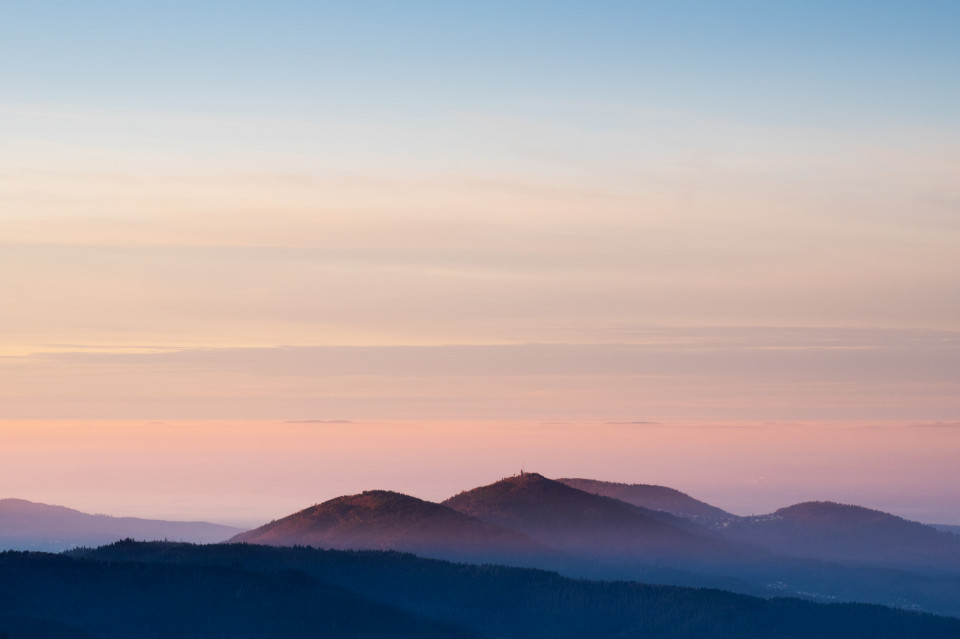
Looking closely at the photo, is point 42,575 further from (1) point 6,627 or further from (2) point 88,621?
(1) point 6,627

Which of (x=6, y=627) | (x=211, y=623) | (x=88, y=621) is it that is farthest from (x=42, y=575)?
(x=6, y=627)

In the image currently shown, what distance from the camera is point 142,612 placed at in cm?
19125

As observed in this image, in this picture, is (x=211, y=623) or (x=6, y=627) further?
(x=211, y=623)

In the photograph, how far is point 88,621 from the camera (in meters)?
184

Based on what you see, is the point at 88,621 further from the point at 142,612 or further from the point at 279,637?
the point at 279,637

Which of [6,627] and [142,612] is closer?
[6,627]

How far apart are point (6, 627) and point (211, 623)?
41095 millimetres

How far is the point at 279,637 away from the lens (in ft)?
634

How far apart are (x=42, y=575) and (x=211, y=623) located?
82.7 feet

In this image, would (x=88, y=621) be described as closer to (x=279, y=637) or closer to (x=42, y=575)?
(x=42, y=575)

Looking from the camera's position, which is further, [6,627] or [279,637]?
[279,637]

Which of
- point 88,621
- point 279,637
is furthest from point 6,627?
point 279,637

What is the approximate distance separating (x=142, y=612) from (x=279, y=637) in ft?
64.1

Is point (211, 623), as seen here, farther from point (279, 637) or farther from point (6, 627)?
point (6, 627)
